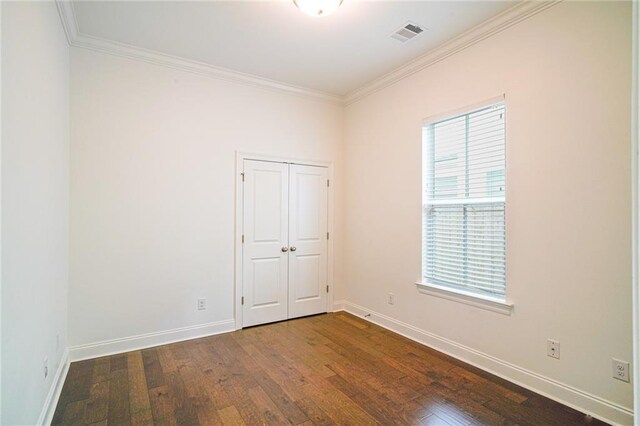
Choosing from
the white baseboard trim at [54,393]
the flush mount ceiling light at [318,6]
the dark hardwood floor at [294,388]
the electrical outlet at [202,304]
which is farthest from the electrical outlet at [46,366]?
the flush mount ceiling light at [318,6]

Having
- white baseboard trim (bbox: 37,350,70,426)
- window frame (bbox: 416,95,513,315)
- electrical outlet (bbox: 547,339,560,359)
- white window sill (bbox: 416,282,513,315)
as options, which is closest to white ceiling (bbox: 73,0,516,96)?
window frame (bbox: 416,95,513,315)

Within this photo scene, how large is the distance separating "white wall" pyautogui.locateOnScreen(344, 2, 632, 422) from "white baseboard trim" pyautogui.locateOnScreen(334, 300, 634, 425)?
0.04 m

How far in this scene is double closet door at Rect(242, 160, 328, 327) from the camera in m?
3.85

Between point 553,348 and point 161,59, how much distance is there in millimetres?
4322

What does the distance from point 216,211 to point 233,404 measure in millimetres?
2016

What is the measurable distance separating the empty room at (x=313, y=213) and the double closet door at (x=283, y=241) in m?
0.03

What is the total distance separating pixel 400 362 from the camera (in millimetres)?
2889

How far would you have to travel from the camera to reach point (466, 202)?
298 centimetres

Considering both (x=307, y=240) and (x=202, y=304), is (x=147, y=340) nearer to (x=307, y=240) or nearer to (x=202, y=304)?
(x=202, y=304)

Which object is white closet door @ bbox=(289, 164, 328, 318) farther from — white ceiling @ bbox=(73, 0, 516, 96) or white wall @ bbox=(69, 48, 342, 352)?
white ceiling @ bbox=(73, 0, 516, 96)

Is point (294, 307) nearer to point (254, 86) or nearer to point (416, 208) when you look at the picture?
point (416, 208)

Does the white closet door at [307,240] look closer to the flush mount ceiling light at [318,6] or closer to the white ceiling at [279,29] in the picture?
the white ceiling at [279,29]

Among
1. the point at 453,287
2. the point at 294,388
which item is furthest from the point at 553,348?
the point at 294,388

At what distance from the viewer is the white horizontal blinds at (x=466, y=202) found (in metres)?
2.74
